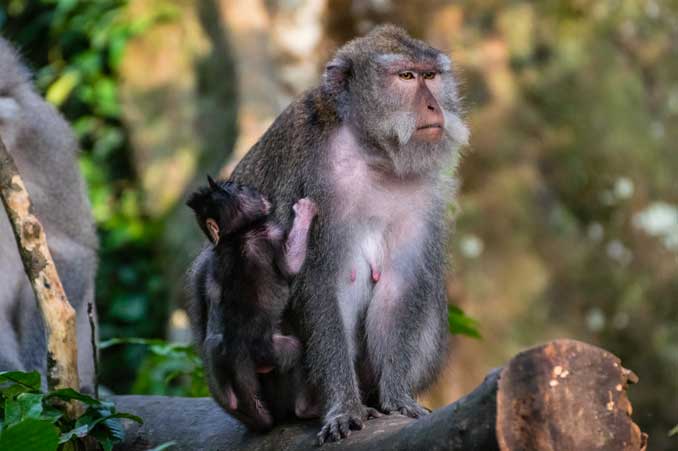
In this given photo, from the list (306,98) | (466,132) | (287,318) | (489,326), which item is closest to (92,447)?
(287,318)

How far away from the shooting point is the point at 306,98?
15.8 feet

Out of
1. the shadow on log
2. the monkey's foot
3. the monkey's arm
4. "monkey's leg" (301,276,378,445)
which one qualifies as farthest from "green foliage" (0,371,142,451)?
the shadow on log

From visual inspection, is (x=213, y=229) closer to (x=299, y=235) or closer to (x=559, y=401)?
A: (x=299, y=235)

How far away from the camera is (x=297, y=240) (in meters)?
4.47

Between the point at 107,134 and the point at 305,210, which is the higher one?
Result: the point at 107,134

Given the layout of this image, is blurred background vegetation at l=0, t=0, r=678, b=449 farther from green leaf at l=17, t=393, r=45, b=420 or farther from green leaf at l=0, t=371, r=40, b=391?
green leaf at l=17, t=393, r=45, b=420

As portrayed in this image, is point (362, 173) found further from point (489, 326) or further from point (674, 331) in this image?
point (674, 331)

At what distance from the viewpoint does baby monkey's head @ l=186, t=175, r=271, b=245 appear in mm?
4500

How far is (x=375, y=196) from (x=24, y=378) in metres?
1.60

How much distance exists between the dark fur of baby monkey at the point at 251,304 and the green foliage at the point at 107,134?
6.06m

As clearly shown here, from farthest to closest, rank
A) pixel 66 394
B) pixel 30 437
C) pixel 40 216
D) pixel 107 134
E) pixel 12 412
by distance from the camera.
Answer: pixel 107 134
pixel 40 216
pixel 66 394
pixel 12 412
pixel 30 437

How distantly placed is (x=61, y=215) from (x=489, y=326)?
4729mm

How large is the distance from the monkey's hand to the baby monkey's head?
84 centimetres

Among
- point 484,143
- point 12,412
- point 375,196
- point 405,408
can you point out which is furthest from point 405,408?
point 484,143
